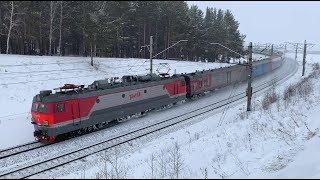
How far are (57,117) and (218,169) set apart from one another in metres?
12.2

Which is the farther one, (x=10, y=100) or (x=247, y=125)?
(x=10, y=100)

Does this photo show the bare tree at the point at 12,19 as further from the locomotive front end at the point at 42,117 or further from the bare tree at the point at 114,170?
the bare tree at the point at 114,170

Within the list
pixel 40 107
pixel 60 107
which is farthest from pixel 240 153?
pixel 40 107

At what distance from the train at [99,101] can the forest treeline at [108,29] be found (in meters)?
17.5

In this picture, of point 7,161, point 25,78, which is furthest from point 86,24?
point 7,161

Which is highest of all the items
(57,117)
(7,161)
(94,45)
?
(94,45)

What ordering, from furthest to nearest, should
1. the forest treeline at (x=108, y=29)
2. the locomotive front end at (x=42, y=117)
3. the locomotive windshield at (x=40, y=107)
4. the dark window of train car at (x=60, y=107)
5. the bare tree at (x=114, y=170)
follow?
the forest treeline at (x=108, y=29)
the dark window of train car at (x=60, y=107)
the locomotive windshield at (x=40, y=107)
the locomotive front end at (x=42, y=117)
the bare tree at (x=114, y=170)

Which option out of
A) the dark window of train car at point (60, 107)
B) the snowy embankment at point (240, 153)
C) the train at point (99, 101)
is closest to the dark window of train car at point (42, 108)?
the train at point (99, 101)

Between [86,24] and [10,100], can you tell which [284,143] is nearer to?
[10,100]

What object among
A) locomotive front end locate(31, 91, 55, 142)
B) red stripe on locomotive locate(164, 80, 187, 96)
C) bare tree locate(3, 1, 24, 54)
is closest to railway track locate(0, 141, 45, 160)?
locomotive front end locate(31, 91, 55, 142)

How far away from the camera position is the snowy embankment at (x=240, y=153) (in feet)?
36.5

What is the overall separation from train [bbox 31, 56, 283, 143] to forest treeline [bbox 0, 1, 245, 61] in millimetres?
17455

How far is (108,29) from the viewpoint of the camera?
49.7 metres

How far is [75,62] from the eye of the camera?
46.8 metres
